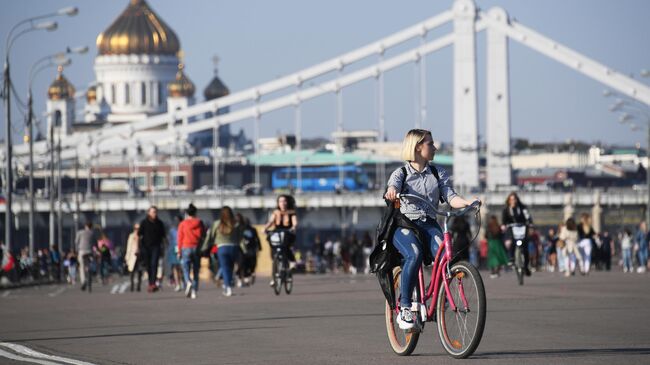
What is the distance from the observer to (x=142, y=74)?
639ft

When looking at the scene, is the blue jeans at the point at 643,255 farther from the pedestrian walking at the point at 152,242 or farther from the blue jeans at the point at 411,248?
the blue jeans at the point at 411,248

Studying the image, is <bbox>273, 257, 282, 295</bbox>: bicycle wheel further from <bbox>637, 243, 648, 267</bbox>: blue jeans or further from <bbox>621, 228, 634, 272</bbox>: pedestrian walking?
<bbox>637, 243, 648, 267</bbox>: blue jeans

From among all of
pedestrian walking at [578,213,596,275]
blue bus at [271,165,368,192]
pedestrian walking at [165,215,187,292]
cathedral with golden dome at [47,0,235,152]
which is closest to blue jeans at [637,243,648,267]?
pedestrian walking at [578,213,596,275]

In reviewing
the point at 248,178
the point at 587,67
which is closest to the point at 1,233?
the point at 587,67

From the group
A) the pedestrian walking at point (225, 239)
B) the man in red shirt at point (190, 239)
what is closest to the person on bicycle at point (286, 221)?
the pedestrian walking at point (225, 239)

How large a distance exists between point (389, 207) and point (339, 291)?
13.1 m

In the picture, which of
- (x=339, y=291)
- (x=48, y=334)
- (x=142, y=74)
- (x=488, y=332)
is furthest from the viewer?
(x=142, y=74)

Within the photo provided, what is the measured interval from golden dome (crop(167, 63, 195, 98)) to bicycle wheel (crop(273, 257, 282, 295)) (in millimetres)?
165172

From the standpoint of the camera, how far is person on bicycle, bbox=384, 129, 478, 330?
12734 mm

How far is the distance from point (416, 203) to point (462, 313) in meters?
1.00

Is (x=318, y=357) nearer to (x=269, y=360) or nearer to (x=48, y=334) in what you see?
(x=269, y=360)

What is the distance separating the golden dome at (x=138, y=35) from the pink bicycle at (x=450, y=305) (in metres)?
181

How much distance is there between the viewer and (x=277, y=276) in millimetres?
24891

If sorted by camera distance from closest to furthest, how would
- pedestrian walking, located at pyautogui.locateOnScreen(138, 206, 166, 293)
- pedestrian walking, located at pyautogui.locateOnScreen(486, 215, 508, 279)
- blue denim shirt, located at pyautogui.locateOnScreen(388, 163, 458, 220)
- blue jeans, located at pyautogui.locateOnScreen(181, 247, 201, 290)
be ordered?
blue denim shirt, located at pyautogui.locateOnScreen(388, 163, 458, 220) < blue jeans, located at pyautogui.locateOnScreen(181, 247, 201, 290) < pedestrian walking, located at pyautogui.locateOnScreen(138, 206, 166, 293) < pedestrian walking, located at pyautogui.locateOnScreen(486, 215, 508, 279)
